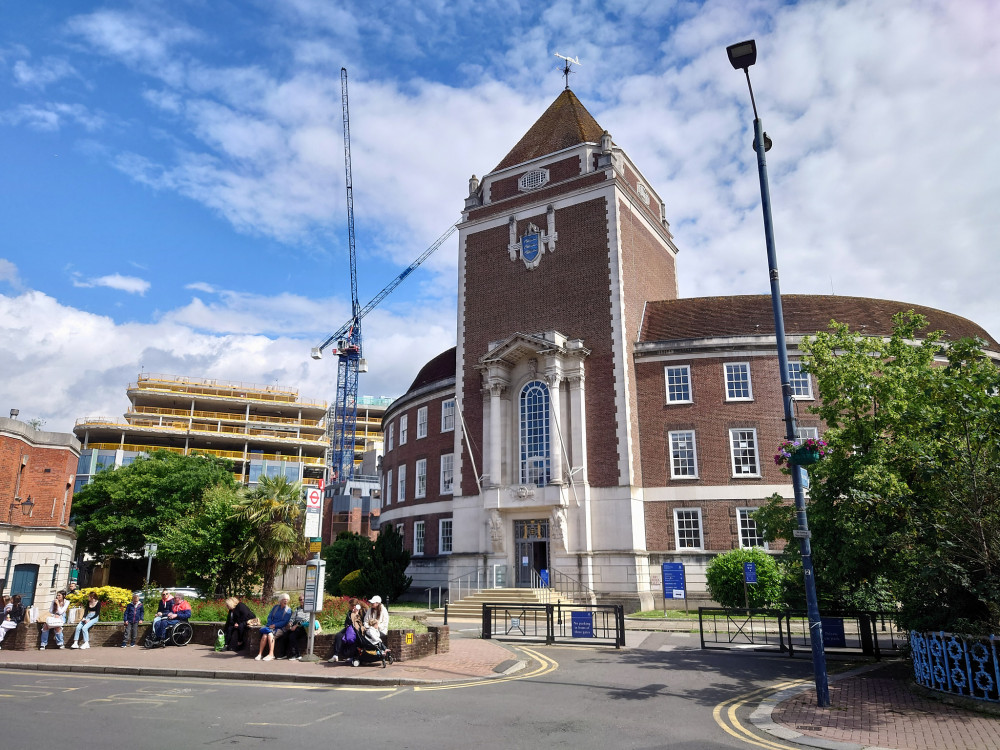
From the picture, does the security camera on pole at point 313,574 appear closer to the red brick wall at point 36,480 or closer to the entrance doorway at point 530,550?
the entrance doorway at point 530,550

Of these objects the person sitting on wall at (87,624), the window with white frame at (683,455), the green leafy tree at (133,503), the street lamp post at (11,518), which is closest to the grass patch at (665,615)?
the window with white frame at (683,455)

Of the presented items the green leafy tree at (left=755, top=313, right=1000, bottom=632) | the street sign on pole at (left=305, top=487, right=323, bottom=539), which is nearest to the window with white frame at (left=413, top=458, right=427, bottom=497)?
the street sign on pole at (left=305, top=487, right=323, bottom=539)

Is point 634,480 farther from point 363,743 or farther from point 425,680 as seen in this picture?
point 363,743

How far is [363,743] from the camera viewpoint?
369 inches

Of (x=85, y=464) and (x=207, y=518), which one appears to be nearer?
(x=207, y=518)

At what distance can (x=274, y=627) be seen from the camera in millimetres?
17000

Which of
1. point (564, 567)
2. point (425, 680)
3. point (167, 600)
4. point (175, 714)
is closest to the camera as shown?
point (175, 714)

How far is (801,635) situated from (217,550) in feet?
68.3

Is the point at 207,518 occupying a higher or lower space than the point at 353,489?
lower

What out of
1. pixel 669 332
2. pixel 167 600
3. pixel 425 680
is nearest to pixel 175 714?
pixel 425 680

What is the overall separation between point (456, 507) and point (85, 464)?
70.1 meters

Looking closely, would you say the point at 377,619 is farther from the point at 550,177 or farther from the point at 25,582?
the point at 550,177

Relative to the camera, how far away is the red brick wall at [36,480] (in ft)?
104

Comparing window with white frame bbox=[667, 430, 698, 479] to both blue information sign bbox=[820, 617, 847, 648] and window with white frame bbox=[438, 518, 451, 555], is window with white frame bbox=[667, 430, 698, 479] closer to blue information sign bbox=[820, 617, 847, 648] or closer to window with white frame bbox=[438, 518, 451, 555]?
window with white frame bbox=[438, 518, 451, 555]
